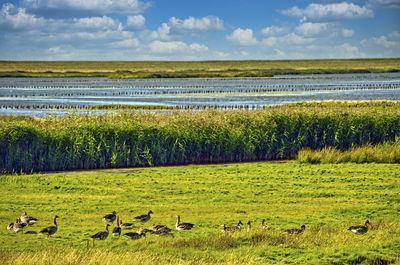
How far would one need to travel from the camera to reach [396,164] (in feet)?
93.4

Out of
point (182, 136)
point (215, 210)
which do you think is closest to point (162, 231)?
point (215, 210)

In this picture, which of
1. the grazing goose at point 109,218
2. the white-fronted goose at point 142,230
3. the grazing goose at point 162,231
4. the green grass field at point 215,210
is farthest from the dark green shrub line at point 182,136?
the grazing goose at point 162,231

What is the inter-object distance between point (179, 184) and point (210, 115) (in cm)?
1087

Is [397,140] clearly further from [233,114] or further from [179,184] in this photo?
[179,184]

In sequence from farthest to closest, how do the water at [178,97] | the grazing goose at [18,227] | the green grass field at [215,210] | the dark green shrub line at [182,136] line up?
the water at [178,97]
the dark green shrub line at [182,136]
the grazing goose at [18,227]
the green grass field at [215,210]

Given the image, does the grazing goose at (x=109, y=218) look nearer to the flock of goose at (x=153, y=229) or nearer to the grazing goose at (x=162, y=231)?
the flock of goose at (x=153, y=229)

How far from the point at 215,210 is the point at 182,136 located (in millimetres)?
11762

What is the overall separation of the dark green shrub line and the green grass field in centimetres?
163

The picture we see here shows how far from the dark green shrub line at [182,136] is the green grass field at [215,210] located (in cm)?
163

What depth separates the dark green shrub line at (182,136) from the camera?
28.9 metres

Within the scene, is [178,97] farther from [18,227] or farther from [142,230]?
[142,230]

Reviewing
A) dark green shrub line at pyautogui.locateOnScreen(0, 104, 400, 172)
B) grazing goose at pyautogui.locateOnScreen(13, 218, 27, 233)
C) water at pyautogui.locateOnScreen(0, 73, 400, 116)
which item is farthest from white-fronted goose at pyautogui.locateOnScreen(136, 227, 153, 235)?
water at pyautogui.locateOnScreen(0, 73, 400, 116)

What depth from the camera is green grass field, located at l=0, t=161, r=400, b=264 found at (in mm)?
13305

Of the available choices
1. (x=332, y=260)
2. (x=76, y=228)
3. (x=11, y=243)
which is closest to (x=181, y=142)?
(x=76, y=228)
